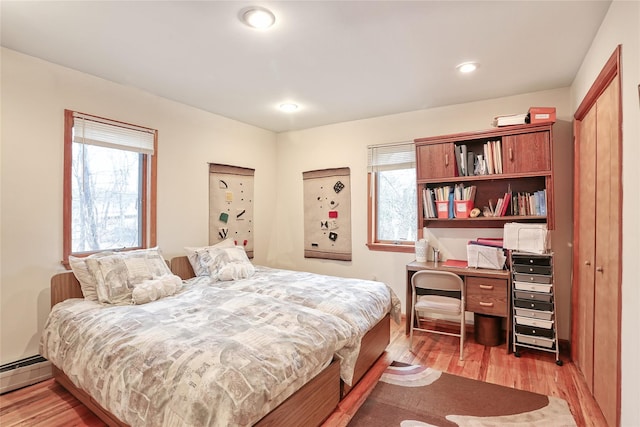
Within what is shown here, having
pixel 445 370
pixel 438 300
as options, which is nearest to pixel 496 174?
pixel 438 300

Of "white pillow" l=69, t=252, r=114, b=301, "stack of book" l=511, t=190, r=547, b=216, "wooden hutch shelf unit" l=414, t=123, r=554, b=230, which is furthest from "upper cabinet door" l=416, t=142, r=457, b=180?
"white pillow" l=69, t=252, r=114, b=301

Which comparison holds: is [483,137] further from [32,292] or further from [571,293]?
[32,292]

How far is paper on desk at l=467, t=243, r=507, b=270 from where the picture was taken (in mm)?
2988

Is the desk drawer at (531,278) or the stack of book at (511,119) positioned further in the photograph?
the stack of book at (511,119)

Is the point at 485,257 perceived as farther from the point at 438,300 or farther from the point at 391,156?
the point at 391,156

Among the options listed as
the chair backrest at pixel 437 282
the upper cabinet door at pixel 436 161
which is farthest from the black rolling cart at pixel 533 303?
the upper cabinet door at pixel 436 161

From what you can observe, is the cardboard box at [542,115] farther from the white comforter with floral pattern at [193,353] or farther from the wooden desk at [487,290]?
the white comforter with floral pattern at [193,353]

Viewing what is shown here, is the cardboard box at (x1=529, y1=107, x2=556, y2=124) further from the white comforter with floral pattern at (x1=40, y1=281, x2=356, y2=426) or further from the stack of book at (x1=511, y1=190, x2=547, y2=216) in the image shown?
the white comforter with floral pattern at (x1=40, y1=281, x2=356, y2=426)

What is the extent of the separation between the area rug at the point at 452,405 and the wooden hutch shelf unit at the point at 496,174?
148 cm

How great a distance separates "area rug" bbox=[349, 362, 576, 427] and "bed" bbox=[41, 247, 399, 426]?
0.78 feet

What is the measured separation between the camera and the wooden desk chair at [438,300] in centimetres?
280

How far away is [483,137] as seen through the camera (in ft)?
10.2

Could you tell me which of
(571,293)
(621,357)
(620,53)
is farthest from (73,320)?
(571,293)

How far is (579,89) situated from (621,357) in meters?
2.10
